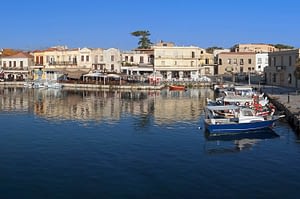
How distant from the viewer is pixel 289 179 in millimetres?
19953

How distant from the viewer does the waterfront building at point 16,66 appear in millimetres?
97750

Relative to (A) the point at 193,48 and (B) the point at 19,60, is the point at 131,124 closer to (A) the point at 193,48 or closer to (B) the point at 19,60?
(A) the point at 193,48

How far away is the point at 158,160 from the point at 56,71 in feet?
237

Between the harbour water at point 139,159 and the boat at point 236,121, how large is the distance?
797 mm

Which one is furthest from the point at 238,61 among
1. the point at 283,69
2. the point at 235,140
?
the point at 235,140

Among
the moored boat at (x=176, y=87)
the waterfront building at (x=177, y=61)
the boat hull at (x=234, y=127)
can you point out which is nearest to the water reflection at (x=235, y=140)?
the boat hull at (x=234, y=127)

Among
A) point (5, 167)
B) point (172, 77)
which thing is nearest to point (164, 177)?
point (5, 167)

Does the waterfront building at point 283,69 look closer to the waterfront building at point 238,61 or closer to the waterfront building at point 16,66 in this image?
the waterfront building at point 238,61

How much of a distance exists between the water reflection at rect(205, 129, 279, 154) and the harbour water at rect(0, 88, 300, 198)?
0.06 metres

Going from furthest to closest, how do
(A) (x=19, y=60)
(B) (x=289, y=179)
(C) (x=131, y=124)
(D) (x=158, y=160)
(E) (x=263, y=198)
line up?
1. (A) (x=19, y=60)
2. (C) (x=131, y=124)
3. (D) (x=158, y=160)
4. (B) (x=289, y=179)
5. (E) (x=263, y=198)

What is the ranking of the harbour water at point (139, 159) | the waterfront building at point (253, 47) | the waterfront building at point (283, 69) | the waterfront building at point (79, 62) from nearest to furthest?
the harbour water at point (139, 159), the waterfront building at point (283, 69), the waterfront building at point (79, 62), the waterfront building at point (253, 47)

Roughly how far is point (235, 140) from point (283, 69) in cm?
4163

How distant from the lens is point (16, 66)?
99312 mm

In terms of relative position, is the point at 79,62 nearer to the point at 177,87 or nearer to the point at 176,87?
the point at 176,87
